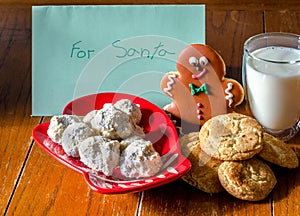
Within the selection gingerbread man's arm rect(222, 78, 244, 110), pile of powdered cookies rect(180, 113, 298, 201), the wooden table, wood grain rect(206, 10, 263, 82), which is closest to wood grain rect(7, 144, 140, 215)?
the wooden table

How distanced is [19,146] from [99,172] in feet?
0.63

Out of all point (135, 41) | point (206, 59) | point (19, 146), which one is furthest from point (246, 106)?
point (19, 146)

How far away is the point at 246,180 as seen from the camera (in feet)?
2.93

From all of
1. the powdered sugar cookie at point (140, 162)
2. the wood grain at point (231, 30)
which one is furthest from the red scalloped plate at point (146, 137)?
the wood grain at point (231, 30)

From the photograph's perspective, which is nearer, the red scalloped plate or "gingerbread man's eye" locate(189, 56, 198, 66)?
the red scalloped plate

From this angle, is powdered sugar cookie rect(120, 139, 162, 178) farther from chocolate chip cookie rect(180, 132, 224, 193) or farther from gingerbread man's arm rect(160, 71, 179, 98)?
gingerbread man's arm rect(160, 71, 179, 98)

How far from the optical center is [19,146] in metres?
1.03

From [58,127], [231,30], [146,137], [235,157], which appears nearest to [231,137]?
[235,157]

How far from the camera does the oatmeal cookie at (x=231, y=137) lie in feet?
2.97

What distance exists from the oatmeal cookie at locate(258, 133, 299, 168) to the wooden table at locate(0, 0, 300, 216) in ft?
0.07

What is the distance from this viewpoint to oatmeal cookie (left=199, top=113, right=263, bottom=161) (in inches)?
35.7

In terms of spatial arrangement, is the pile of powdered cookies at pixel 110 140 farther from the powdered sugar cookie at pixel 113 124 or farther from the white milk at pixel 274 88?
the white milk at pixel 274 88

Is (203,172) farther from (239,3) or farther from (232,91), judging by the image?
(239,3)

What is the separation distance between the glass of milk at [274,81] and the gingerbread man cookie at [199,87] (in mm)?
31
